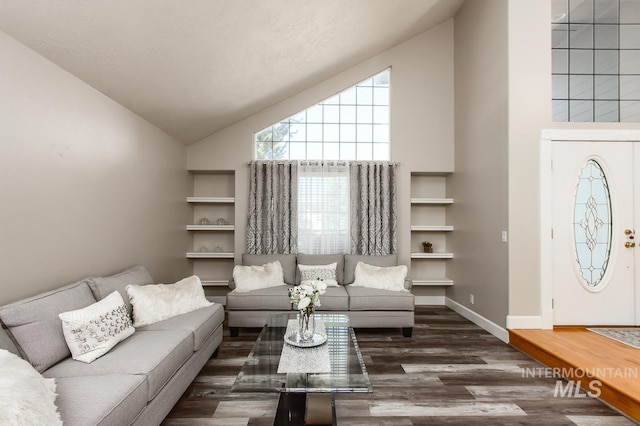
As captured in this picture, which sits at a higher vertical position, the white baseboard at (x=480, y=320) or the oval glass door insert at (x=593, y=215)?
the oval glass door insert at (x=593, y=215)

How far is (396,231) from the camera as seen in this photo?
4.84m

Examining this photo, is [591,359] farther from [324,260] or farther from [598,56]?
[598,56]

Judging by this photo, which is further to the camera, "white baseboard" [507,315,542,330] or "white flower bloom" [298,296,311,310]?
"white baseboard" [507,315,542,330]

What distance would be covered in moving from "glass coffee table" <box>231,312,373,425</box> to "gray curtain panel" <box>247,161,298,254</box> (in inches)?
97.7

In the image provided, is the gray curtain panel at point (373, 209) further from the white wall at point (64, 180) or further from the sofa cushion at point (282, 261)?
the white wall at point (64, 180)

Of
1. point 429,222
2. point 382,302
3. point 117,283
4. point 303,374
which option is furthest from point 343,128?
point 303,374

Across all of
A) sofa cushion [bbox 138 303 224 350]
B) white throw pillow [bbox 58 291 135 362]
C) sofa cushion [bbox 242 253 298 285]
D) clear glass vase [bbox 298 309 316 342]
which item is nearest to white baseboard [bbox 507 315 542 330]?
clear glass vase [bbox 298 309 316 342]

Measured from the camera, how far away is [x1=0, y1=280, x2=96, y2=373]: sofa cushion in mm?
Answer: 1729

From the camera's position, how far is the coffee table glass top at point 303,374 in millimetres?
1732

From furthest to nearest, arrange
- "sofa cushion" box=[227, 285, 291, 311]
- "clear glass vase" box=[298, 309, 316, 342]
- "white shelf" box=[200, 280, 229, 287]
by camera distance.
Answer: "white shelf" box=[200, 280, 229, 287] < "sofa cushion" box=[227, 285, 291, 311] < "clear glass vase" box=[298, 309, 316, 342]

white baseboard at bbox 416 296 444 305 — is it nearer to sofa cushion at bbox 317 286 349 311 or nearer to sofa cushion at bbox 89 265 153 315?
sofa cushion at bbox 317 286 349 311

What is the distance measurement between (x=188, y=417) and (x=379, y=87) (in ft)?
16.0

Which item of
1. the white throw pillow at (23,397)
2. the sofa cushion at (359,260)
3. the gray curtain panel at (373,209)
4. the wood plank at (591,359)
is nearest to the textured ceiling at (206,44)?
the gray curtain panel at (373,209)

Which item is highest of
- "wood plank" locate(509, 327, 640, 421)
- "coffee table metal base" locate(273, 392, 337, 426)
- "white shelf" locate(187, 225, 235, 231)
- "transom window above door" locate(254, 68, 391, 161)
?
"transom window above door" locate(254, 68, 391, 161)
